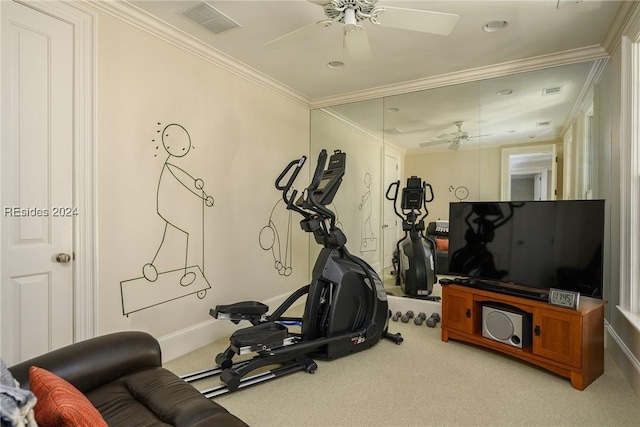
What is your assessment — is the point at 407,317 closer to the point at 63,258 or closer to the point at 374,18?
the point at 374,18

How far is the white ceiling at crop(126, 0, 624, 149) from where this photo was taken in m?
2.51

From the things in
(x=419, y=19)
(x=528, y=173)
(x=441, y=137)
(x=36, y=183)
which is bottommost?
(x=36, y=183)

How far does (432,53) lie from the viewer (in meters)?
3.19

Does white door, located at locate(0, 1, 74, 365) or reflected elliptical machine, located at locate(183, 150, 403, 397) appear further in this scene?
reflected elliptical machine, located at locate(183, 150, 403, 397)

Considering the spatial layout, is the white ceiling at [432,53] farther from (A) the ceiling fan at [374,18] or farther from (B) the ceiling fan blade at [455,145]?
(A) the ceiling fan at [374,18]

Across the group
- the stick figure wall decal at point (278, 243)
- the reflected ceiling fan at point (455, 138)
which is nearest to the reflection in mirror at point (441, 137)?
the reflected ceiling fan at point (455, 138)

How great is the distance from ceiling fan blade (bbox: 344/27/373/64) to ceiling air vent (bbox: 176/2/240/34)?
0.99 meters

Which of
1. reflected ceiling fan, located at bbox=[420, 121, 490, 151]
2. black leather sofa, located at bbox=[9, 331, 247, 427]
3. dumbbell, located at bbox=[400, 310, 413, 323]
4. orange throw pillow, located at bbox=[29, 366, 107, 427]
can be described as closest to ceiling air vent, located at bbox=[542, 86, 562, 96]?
reflected ceiling fan, located at bbox=[420, 121, 490, 151]

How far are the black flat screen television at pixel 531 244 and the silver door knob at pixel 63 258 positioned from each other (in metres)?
3.07

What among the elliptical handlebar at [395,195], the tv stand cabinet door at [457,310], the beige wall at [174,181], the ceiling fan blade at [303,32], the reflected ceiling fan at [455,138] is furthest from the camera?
the elliptical handlebar at [395,195]

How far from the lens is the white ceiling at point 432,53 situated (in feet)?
8.23

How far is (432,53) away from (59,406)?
3.52 metres

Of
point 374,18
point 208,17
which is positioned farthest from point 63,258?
point 374,18

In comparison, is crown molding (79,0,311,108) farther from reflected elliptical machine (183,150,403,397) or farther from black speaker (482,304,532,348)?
black speaker (482,304,532,348)
